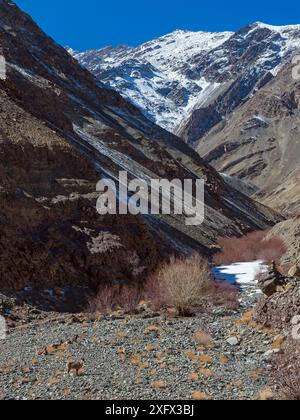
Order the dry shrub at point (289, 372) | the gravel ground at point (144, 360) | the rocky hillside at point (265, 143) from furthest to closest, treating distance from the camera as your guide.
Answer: the rocky hillside at point (265, 143), the gravel ground at point (144, 360), the dry shrub at point (289, 372)

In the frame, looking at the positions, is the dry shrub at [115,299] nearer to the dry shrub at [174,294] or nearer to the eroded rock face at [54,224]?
the dry shrub at [174,294]

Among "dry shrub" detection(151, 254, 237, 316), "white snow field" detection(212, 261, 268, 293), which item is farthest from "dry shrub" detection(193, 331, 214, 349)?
"white snow field" detection(212, 261, 268, 293)

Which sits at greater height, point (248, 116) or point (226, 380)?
point (248, 116)

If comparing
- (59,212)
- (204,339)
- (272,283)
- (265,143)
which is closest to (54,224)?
(59,212)

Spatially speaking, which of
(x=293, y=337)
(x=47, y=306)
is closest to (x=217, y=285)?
(x=47, y=306)

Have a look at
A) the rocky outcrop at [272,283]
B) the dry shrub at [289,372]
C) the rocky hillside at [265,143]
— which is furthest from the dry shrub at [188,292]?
the rocky hillside at [265,143]
